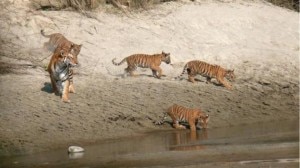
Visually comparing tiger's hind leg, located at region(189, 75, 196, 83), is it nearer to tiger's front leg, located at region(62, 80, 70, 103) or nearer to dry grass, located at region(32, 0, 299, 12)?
tiger's front leg, located at region(62, 80, 70, 103)

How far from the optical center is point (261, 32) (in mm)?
21594

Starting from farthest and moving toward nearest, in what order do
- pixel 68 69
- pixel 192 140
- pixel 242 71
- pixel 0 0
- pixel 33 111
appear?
pixel 0 0 → pixel 242 71 → pixel 68 69 → pixel 33 111 → pixel 192 140

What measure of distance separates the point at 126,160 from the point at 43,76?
234 inches

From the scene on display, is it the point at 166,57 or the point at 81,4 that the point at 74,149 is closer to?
the point at 166,57

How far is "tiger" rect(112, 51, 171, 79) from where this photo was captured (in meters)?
18.4

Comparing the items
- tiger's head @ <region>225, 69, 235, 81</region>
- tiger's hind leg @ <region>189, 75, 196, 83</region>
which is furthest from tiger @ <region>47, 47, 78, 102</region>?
tiger's head @ <region>225, 69, 235, 81</region>

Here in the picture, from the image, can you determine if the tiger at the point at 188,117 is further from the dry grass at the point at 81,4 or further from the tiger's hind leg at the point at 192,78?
the dry grass at the point at 81,4

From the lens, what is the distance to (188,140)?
1403cm

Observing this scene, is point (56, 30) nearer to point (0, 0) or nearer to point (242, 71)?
point (0, 0)

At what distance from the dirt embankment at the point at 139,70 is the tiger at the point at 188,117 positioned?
0.78ft

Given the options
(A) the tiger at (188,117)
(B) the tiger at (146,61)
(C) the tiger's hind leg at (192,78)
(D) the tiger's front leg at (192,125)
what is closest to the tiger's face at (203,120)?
(A) the tiger at (188,117)

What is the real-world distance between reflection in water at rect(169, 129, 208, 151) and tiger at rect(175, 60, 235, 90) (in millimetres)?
2957

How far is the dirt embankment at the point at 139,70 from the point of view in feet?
48.8

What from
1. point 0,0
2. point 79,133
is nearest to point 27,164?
point 79,133
